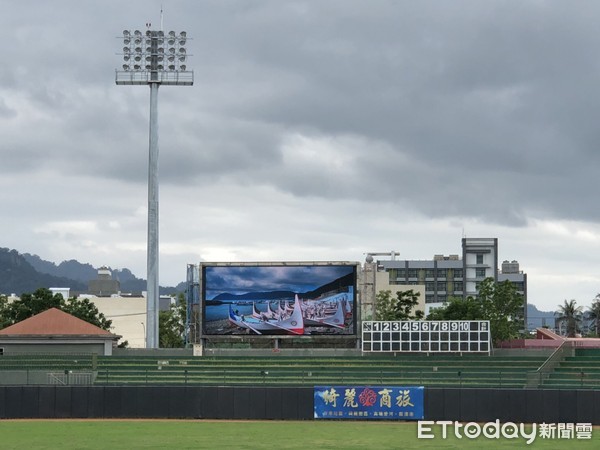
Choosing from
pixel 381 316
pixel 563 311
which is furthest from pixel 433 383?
pixel 563 311

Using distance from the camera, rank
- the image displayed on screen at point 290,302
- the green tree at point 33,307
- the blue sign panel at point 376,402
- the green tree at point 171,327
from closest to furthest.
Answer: the blue sign panel at point 376,402, the image displayed on screen at point 290,302, the green tree at point 33,307, the green tree at point 171,327

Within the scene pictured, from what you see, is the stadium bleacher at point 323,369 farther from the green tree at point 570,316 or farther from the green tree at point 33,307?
the green tree at point 570,316

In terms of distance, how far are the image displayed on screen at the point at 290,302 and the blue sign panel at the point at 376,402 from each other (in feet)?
63.0

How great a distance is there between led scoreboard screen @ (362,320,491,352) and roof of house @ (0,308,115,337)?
1871 centimetres

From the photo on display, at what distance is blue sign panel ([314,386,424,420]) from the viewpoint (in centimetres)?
5106

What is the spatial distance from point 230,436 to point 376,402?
1095 cm

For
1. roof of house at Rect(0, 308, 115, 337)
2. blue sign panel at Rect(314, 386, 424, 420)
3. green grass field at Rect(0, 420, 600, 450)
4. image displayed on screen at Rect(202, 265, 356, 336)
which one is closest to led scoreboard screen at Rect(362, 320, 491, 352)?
image displayed on screen at Rect(202, 265, 356, 336)

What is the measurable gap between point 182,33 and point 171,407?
39.5 m

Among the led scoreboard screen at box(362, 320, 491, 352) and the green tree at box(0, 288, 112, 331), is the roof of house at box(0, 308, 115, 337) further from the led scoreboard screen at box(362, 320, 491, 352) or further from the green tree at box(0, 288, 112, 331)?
the green tree at box(0, 288, 112, 331)

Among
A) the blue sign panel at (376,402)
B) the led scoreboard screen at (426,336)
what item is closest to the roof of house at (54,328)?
the led scoreboard screen at (426,336)

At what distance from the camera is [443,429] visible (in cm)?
4575

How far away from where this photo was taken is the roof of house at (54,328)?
72812 millimetres

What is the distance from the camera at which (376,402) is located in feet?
168

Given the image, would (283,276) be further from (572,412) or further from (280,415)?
(572,412)
